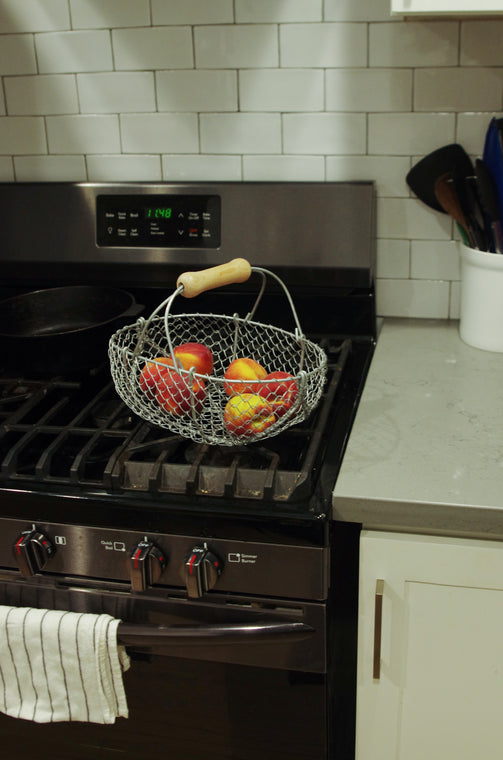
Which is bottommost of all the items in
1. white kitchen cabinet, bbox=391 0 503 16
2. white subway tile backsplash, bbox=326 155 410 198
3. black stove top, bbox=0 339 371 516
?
black stove top, bbox=0 339 371 516

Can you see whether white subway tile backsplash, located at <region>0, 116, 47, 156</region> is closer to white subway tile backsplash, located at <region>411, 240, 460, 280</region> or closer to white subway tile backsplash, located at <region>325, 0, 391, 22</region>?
white subway tile backsplash, located at <region>325, 0, 391, 22</region>

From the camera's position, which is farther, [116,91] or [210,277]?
[116,91]

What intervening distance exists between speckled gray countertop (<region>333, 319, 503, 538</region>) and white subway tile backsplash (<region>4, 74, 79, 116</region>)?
79 centimetres

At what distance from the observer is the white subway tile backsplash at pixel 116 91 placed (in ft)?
5.17

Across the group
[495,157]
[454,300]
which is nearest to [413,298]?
[454,300]

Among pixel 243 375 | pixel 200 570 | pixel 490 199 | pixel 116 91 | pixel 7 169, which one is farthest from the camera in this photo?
pixel 7 169

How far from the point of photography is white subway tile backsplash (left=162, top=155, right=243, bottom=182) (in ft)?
5.25

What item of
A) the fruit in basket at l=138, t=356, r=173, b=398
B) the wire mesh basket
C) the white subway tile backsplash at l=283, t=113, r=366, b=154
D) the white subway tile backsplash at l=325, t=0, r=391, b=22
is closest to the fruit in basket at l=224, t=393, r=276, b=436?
the wire mesh basket

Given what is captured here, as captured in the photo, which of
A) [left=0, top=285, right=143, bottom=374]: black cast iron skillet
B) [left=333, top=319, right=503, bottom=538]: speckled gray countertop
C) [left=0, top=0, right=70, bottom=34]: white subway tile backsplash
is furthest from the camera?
[left=0, top=0, right=70, bottom=34]: white subway tile backsplash

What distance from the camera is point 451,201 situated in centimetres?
146

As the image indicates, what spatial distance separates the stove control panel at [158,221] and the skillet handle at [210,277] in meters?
0.42

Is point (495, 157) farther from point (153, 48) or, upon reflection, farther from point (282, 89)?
point (153, 48)

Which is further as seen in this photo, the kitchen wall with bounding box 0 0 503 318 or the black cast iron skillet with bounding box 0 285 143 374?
the kitchen wall with bounding box 0 0 503 318

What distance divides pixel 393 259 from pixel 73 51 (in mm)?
736
